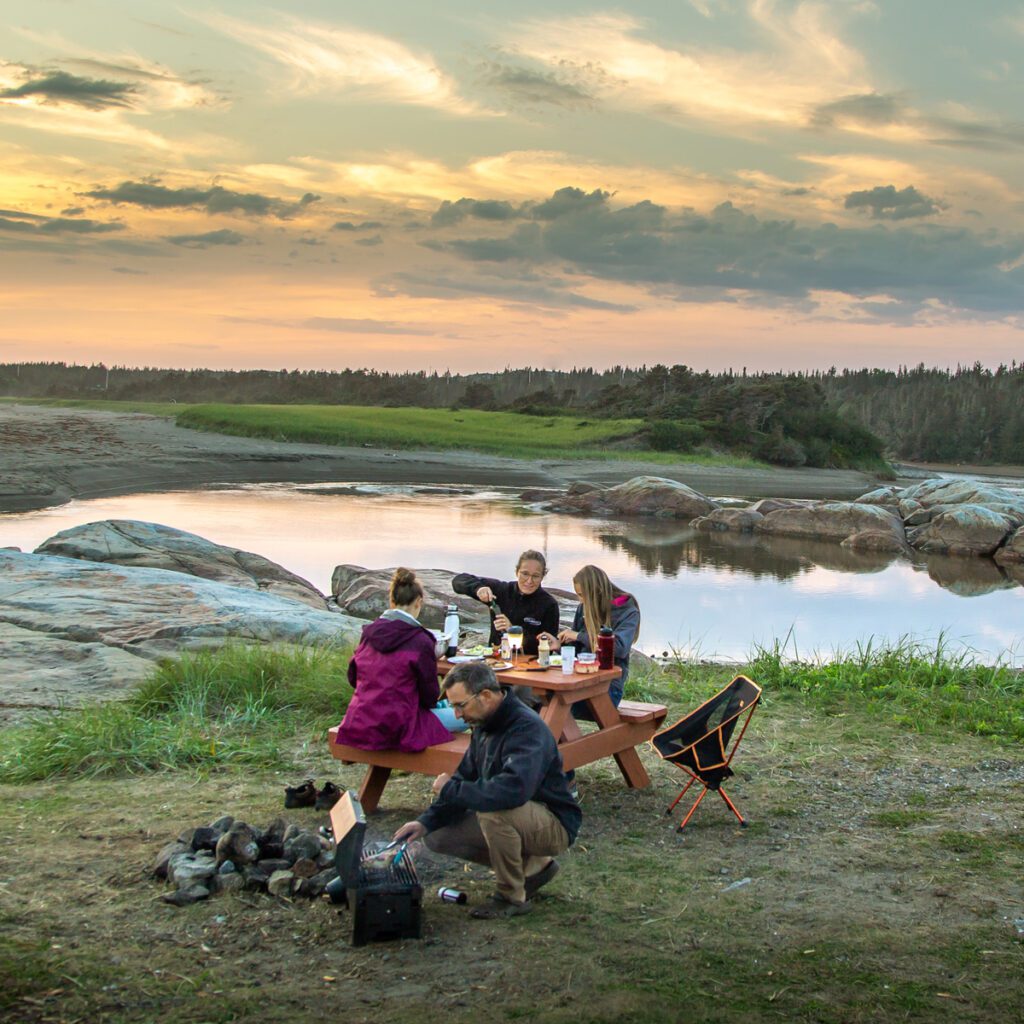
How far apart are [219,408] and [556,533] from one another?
3635 cm

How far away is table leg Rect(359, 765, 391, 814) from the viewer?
6496 millimetres

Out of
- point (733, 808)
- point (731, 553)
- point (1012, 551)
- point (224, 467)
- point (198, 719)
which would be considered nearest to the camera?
point (733, 808)

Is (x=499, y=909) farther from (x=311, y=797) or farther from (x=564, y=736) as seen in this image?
(x=311, y=797)

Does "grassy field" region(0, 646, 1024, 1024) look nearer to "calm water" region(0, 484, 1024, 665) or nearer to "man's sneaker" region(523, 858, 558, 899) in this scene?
"man's sneaker" region(523, 858, 558, 899)

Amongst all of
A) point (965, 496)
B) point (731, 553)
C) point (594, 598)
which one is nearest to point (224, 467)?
point (731, 553)

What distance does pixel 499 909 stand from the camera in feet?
16.7

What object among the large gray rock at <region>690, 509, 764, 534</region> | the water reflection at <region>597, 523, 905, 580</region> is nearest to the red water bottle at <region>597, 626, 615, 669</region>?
the water reflection at <region>597, 523, 905, 580</region>

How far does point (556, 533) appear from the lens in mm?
28500

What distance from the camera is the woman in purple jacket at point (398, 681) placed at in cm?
604

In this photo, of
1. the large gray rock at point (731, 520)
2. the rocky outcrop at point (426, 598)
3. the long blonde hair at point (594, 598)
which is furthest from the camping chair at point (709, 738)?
the large gray rock at point (731, 520)

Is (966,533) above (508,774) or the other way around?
the other way around

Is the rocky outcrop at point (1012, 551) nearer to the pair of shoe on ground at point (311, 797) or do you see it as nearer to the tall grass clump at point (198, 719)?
the tall grass clump at point (198, 719)

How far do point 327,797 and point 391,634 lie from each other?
1.15 meters

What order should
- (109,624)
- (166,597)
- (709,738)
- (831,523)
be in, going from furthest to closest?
(831,523), (166,597), (109,624), (709,738)
